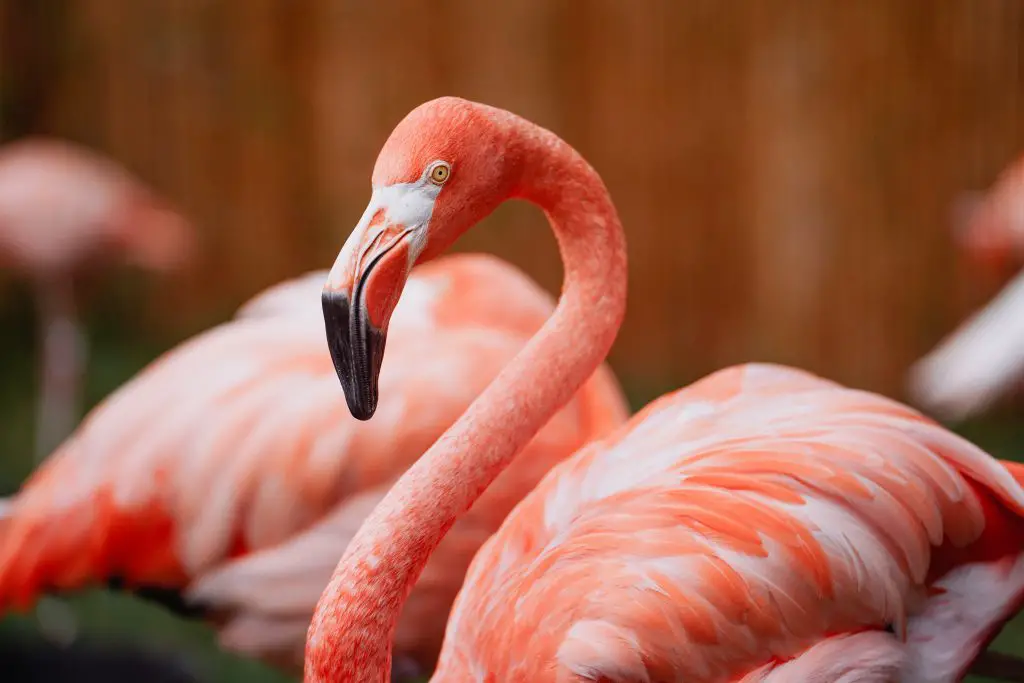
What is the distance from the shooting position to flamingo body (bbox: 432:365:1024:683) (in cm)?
132

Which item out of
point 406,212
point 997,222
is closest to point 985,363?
point 997,222

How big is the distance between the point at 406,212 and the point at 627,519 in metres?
0.46

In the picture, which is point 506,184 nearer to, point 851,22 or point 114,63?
point 851,22

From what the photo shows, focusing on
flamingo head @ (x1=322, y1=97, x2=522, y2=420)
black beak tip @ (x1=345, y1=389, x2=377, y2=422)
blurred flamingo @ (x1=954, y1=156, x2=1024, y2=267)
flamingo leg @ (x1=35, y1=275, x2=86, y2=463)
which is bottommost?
flamingo leg @ (x1=35, y1=275, x2=86, y2=463)

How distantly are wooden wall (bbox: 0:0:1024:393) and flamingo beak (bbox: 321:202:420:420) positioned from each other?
110 inches

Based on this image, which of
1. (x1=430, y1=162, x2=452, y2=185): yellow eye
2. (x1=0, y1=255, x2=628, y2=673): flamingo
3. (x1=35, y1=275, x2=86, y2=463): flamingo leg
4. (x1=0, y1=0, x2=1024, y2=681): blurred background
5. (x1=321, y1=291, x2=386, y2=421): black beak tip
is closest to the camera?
(x1=321, y1=291, x2=386, y2=421): black beak tip

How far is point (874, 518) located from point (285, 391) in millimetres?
1037

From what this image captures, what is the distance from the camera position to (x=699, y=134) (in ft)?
13.1

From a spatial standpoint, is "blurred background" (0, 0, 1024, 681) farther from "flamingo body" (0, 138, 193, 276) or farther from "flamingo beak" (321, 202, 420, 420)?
"flamingo beak" (321, 202, 420, 420)

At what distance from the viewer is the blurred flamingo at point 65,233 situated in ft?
12.3

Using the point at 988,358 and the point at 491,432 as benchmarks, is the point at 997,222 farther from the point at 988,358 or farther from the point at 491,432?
the point at 491,432

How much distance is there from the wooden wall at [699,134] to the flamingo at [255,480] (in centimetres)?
204

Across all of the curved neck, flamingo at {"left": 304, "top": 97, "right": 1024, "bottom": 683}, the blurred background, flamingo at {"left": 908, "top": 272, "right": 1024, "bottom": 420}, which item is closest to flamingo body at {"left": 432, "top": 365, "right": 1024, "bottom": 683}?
flamingo at {"left": 304, "top": 97, "right": 1024, "bottom": 683}

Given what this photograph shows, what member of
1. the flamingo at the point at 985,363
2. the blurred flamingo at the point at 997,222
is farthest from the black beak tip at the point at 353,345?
the blurred flamingo at the point at 997,222
